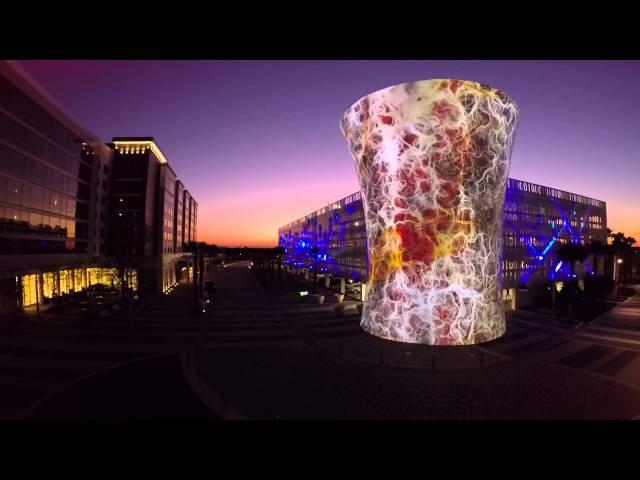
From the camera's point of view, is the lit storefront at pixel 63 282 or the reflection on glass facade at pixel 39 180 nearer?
the reflection on glass facade at pixel 39 180

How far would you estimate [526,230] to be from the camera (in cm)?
4544

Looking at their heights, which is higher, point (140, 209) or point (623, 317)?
point (140, 209)

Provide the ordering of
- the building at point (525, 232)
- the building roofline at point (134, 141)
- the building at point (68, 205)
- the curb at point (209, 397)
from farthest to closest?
the building at point (525, 232) → the building roofline at point (134, 141) → the building at point (68, 205) → the curb at point (209, 397)

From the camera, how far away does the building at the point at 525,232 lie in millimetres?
43219

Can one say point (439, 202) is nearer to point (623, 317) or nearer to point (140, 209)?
point (623, 317)

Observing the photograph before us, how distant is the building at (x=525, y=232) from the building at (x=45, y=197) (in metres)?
28.1

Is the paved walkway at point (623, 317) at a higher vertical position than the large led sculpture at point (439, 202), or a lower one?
lower

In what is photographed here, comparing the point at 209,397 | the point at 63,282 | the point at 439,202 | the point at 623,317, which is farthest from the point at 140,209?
the point at 623,317

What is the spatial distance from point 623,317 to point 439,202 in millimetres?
23082

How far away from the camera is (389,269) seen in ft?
67.8

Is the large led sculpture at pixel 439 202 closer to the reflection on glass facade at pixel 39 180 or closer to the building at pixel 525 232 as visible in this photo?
the building at pixel 525 232

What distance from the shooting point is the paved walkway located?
2575cm

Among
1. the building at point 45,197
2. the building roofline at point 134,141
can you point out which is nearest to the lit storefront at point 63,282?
the building at point 45,197

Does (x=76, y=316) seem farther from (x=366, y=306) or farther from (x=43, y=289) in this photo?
(x=366, y=306)
